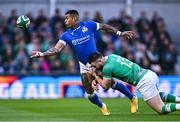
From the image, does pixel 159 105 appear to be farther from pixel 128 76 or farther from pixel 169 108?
pixel 128 76

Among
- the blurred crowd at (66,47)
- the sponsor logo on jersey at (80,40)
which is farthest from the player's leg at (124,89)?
the blurred crowd at (66,47)

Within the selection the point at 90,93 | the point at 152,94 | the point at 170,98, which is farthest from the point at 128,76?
the point at 90,93

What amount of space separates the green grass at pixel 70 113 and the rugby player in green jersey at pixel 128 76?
278 millimetres

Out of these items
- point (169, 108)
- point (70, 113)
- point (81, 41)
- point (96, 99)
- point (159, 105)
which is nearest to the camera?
point (169, 108)

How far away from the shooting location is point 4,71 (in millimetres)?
25156

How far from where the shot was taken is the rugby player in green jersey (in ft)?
47.0

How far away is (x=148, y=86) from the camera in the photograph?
48.2 ft

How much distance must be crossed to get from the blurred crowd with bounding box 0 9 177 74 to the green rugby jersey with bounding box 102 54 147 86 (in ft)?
33.5

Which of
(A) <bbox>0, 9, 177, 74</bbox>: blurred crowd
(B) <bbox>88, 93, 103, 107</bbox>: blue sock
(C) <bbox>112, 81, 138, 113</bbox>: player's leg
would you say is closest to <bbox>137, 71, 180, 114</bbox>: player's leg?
(C) <bbox>112, 81, 138, 113</bbox>: player's leg

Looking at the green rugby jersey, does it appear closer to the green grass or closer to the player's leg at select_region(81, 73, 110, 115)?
the green grass

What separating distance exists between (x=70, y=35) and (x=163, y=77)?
9592mm

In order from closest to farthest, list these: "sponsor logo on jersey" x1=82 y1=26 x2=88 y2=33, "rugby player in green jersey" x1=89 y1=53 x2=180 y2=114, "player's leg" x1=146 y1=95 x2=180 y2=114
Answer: "rugby player in green jersey" x1=89 y1=53 x2=180 y2=114 < "player's leg" x1=146 y1=95 x2=180 y2=114 < "sponsor logo on jersey" x1=82 y1=26 x2=88 y2=33

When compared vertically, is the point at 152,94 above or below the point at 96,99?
above

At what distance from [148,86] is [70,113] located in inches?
110
